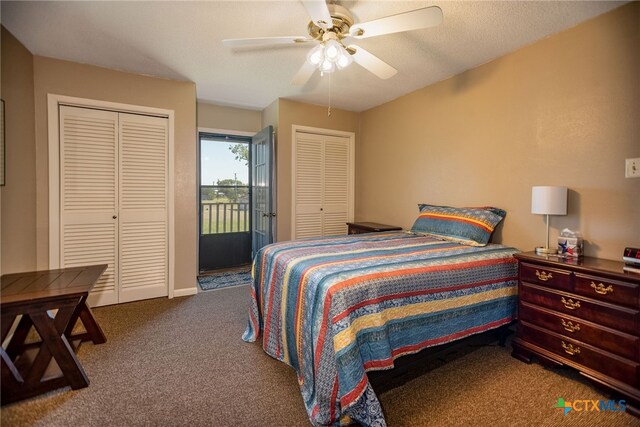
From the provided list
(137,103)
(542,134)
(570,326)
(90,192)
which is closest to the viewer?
(570,326)

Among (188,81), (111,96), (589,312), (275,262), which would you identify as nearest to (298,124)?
(188,81)

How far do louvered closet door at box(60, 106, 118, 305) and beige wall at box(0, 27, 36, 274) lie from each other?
22 centimetres

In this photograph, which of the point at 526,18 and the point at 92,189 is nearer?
the point at 526,18

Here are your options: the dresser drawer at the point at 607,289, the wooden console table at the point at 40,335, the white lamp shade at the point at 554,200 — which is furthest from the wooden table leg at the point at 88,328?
the white lamp shade at the point at 554,200

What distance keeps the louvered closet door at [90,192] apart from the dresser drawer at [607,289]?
4000 mm

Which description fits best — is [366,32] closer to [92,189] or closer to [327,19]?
[327,19]

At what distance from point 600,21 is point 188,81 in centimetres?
371

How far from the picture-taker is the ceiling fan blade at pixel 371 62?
6.74 feet

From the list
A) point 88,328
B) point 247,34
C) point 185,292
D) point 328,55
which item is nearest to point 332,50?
point 328,55

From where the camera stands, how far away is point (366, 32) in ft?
6.01

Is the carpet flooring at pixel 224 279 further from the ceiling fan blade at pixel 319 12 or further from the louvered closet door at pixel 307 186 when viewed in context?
the ceiling fan blade at pixel 319 12

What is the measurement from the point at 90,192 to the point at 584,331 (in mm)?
4243

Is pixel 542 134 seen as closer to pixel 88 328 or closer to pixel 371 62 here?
pixel 371 62

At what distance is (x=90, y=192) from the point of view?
2.96m
